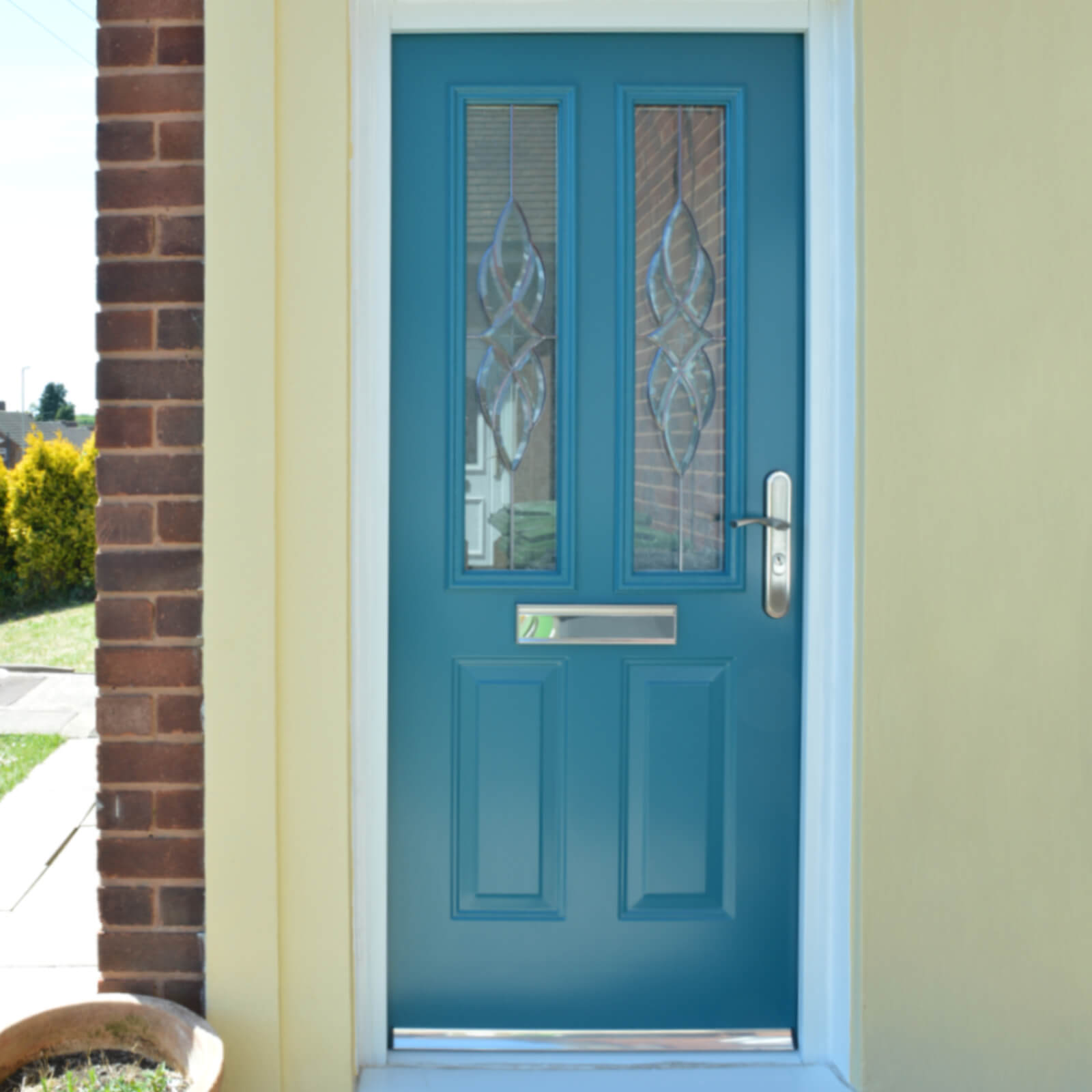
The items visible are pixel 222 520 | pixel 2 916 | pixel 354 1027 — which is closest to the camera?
pixel 222 520

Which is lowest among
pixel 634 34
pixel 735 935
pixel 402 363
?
pixel 735 935

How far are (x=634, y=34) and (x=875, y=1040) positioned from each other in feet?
7.37

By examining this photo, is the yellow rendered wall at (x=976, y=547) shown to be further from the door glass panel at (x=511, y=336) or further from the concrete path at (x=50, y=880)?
the concrete path at (x=50, y=880)

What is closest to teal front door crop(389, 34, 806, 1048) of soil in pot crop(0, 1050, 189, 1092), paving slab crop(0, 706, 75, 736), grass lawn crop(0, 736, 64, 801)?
soil in pot crop(0, 1050, 189, 1092)

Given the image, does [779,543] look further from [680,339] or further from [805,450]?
[680,339]

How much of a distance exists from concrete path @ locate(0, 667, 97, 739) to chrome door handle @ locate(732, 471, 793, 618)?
4.18 meters

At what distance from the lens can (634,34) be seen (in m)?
2.13

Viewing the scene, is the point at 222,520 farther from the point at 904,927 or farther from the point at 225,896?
the point at 904,927

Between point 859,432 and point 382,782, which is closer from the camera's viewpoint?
point 859,432

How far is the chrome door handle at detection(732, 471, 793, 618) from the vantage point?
2.17 meters

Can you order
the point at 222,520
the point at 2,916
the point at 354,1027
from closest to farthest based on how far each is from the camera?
the point at 222,520 < the point at 354,1027 < the point at 2,916

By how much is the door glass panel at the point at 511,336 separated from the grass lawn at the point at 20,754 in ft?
10.6

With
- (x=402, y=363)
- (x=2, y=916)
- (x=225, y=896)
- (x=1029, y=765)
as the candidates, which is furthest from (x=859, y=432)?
(x=2, y=916)

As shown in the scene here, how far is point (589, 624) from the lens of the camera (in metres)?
2.17
